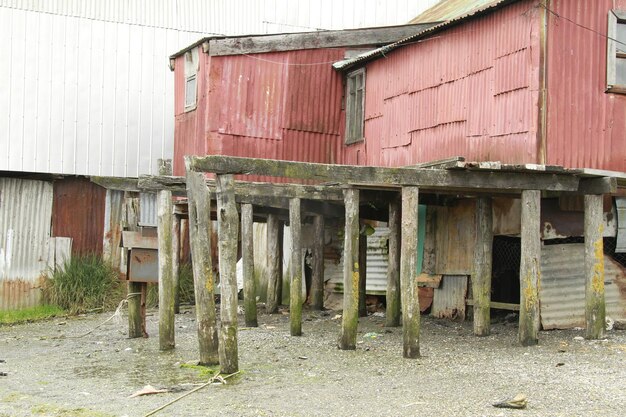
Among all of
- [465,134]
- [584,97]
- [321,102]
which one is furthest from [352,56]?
[584,97]

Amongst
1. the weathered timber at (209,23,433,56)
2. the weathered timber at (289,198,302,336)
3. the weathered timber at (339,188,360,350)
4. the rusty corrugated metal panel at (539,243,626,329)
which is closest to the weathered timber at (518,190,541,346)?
the rusty corrugated metal panel at (539,243,626,329)

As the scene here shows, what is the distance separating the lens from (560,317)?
54.5 ft

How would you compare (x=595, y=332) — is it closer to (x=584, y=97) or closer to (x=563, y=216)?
(x=563, y=216)

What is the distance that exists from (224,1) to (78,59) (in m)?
4.21

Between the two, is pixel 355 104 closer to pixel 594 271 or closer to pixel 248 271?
pixel 248 271

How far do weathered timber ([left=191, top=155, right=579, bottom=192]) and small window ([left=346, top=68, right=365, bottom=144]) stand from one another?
218 inches

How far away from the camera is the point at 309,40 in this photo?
2006 cm

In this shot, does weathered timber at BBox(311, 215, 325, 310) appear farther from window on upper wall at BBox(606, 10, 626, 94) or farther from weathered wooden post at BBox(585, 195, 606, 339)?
window on upper wall at BBox(606, 10, 626, 94)

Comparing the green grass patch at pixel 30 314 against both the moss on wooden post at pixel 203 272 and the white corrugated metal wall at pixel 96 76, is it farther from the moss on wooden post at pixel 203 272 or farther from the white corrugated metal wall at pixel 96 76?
the moss on wooden post at pixel 203 272

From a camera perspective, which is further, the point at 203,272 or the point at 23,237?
the point at 23,237

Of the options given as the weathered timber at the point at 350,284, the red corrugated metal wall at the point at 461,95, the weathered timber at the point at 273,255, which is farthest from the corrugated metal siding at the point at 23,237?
the weathered timber at the point at 350,284

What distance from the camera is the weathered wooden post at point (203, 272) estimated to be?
12617 millimetres

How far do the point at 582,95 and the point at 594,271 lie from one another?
273 centimetres

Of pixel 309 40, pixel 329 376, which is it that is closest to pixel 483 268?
pixel 329 376
